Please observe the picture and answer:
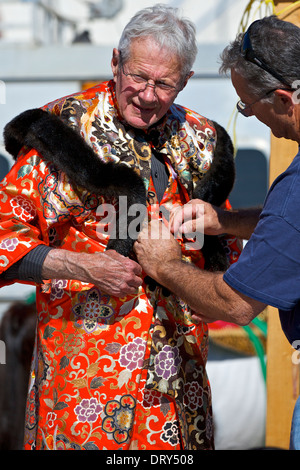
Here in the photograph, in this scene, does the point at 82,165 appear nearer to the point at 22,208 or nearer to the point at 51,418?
the point at 22,208

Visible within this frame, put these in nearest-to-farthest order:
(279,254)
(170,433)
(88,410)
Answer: (279,254), (88,410), (170,433)

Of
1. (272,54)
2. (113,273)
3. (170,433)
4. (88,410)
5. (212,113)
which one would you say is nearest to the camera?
(272,54)

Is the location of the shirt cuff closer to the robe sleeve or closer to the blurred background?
the robe sleeve

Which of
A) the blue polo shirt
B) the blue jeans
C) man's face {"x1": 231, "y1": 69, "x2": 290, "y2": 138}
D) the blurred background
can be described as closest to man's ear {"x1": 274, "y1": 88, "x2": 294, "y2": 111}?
man's face {"x1": 231, "y1": 69, "x2": 290, "y2": 138}

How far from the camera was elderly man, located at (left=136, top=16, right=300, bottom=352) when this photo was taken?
1854mm

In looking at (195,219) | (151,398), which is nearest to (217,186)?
(195,219)

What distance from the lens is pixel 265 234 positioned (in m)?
1.88

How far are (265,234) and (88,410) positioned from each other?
98 cm

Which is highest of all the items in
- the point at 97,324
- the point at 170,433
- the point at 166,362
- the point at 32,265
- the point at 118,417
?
the point at 32,265

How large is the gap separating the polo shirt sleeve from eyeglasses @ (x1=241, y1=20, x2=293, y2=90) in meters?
0.43

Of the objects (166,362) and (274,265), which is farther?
(166,362)

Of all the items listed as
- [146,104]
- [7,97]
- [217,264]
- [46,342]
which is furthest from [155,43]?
[7,97]
